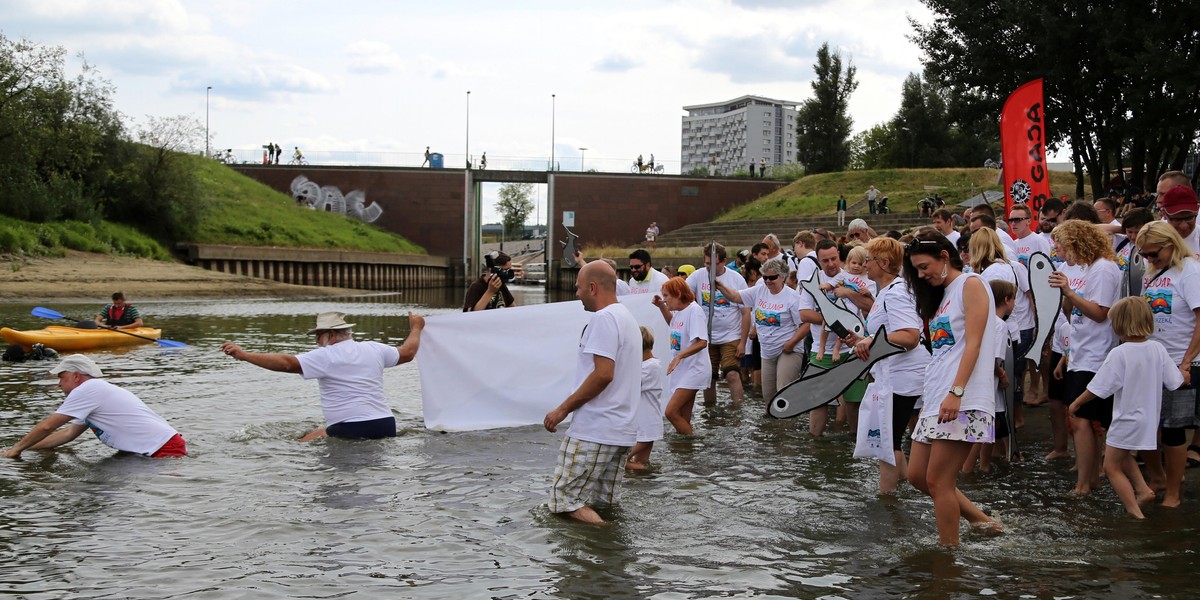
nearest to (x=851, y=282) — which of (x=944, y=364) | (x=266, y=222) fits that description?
(x=944, y=364)

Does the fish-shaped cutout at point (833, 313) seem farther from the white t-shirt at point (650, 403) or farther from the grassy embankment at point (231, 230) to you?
the grassy embankment at point (231, 230)

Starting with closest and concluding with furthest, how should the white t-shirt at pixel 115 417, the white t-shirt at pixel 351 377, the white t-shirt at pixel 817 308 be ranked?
the white t-shirt at pixel 115 417 < the white t-shirt at pixel 351 377 < the white t-shirt at pixel 817 308

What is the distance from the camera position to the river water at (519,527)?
598 cm

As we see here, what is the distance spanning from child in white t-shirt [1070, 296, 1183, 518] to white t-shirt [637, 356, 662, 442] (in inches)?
128

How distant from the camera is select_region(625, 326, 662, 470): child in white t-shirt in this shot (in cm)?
864

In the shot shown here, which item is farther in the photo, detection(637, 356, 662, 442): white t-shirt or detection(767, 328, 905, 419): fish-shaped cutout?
detection(637, 356, 662, 442): white t-shirt

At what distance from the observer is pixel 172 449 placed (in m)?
9.57

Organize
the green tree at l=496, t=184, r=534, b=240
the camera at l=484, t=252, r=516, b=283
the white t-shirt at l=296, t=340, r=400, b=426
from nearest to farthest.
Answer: the white t-shirt at l=296, t=340, r=400, b=426 → the camera at l=484, t=252, r=516, b=283 → the green tree at l=496, t=184, r=534, b=240

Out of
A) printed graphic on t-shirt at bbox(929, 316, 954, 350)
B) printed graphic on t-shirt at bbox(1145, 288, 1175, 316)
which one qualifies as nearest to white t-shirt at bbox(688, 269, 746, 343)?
printed graphic on t-shirt at bbox(1145, 288, 1175, 316)

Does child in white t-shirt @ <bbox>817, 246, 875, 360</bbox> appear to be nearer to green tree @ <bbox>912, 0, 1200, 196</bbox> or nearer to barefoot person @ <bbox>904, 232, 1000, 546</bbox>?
barefoot person @ <bbox>904, 232, 1000, 546</bbox>

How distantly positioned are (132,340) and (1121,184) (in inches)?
924

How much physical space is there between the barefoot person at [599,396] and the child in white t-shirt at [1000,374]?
110 inches

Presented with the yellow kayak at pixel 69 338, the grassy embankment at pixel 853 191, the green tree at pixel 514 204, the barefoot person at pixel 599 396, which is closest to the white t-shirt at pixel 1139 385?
the barefoot person at pixel 599 396

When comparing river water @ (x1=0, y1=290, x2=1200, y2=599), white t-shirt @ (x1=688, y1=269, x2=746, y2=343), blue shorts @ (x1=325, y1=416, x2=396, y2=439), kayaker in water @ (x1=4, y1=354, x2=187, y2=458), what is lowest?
river water @ (x1=0, y1=290, x2=1200, y2=599)
